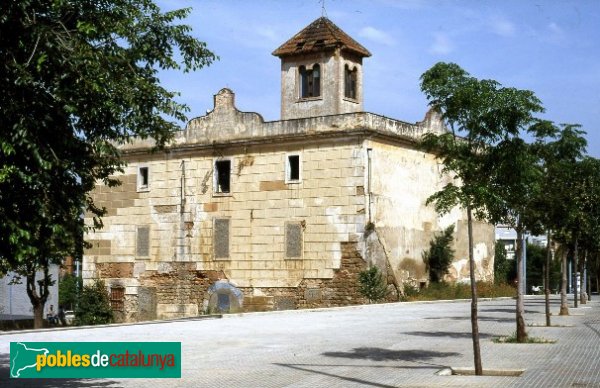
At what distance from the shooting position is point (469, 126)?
15.3m

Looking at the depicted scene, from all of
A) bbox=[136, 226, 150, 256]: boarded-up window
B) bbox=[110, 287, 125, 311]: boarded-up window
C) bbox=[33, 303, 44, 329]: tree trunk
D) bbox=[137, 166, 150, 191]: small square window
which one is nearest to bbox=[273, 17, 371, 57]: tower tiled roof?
bbox=[137, 166, 150, 191]: small square window

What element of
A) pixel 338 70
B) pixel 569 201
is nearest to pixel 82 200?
pixel 569 201

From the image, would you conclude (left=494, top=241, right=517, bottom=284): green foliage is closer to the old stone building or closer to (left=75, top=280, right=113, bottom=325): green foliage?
the old stone building

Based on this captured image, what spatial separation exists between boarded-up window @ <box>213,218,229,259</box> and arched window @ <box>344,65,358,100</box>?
8001mm

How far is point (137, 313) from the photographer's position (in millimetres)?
43219

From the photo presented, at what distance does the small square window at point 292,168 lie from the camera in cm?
3953

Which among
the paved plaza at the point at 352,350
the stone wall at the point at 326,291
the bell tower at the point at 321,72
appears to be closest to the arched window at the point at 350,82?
the bell tower at the point at 321,72

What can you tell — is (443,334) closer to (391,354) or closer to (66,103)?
(391,354)

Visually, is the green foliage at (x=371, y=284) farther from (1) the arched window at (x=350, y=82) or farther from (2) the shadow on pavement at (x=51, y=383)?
(2) the shadow on pavement at (x=51, y=383)

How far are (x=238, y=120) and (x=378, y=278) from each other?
32.3 feet

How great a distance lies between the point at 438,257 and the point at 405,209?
Answer: 9.74 ft

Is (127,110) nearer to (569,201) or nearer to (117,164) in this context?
(117,164)

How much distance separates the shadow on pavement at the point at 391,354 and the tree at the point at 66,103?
629 centimetres

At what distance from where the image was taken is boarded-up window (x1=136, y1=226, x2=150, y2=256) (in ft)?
142
